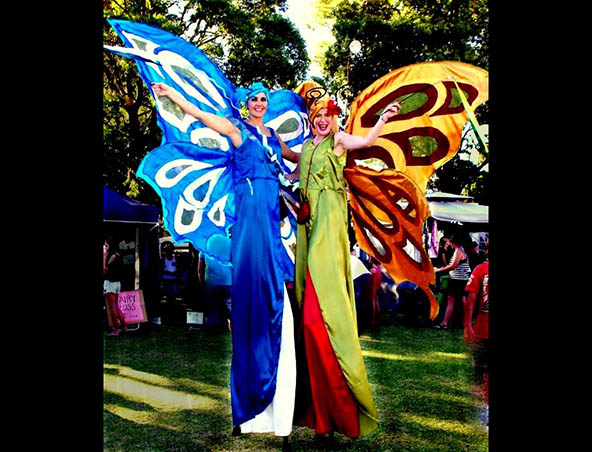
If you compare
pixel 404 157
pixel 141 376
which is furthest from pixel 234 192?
pixel 141 376

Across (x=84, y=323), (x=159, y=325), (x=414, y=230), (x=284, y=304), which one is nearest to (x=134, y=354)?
(x=159, y=325)

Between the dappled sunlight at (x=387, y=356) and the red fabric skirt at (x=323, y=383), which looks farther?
the dappled sunlight at (x=387, y=356)

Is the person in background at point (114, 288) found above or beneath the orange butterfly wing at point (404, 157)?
beneath

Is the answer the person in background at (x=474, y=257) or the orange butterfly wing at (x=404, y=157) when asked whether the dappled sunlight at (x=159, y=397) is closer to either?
the orange butterfly wing at (x=404, y=157)

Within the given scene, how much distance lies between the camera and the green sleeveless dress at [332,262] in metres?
3.10

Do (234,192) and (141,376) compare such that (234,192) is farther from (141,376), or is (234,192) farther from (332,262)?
(141,376)

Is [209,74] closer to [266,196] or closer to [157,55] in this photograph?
[157,55]

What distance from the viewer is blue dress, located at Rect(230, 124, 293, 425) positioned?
3.01 m

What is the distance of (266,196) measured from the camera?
10.2 feet

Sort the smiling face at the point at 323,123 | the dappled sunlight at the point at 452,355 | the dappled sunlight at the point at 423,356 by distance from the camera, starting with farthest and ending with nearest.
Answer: the dappled sunlight at the point at 452,355
the dappled sunlight at the point at 423,356
the smiling face at the point at 323,123

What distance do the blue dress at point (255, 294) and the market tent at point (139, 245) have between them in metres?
6.01

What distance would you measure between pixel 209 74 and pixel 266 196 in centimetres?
91

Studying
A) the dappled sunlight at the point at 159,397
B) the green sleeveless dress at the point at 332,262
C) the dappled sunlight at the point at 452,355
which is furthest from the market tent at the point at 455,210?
the green sleeveless dress at the point at 332,262

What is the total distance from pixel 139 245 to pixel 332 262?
281 inches
